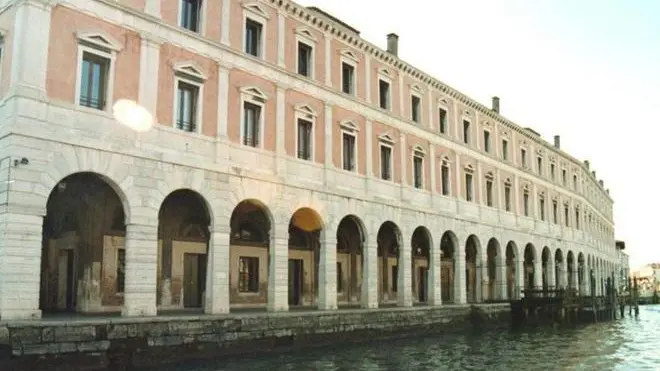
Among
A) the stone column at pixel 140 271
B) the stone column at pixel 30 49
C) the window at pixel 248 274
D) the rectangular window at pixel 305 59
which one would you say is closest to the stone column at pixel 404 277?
the window at pixel 248 274

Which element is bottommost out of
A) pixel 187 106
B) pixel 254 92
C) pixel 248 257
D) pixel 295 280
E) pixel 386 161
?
pixel 295 280

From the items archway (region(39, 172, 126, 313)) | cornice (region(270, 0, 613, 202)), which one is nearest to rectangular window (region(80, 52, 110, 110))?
archway (region(39, 172, 126, 313))

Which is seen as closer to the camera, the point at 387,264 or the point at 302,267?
the point at 302,267

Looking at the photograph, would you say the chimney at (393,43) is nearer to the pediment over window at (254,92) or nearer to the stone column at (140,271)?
the pediment over window at (254,92)

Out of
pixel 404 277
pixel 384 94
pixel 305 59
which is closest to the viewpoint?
pixel 305 59

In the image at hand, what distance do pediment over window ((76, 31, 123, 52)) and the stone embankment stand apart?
270 inches

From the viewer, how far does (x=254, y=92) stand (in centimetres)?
2114

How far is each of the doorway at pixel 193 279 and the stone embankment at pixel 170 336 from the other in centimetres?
452

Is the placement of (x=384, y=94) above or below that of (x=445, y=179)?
above

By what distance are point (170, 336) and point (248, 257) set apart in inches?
339

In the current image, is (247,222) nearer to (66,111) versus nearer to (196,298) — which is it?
(196,298)

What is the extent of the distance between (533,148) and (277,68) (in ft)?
82.2

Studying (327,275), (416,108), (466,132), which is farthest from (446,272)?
(327,275)

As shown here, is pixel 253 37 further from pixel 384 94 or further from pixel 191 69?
pixel 384 94
